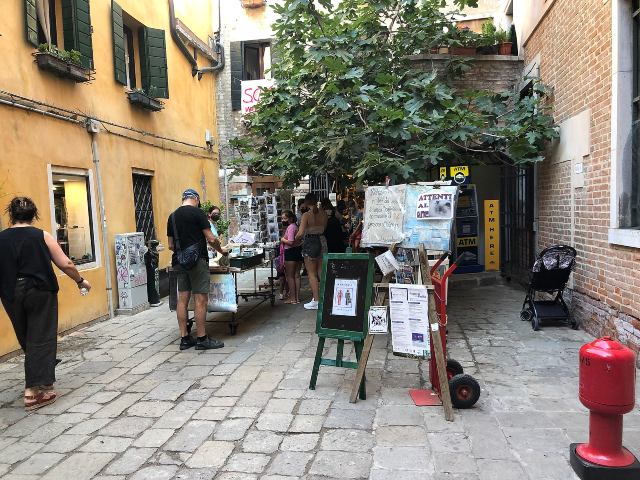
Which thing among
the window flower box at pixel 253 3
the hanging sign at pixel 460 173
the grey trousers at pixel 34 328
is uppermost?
the window flower box at pixel 253 3

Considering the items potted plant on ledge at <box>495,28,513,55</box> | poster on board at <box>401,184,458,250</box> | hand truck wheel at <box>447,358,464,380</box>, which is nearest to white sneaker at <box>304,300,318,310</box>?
poster on board at <box>401,184,458,250</box>

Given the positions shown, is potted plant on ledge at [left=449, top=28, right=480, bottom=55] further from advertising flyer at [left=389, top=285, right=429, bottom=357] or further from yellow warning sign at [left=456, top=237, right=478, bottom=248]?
advertising flyer at [left=389, top=285, right=429, bottom=357]

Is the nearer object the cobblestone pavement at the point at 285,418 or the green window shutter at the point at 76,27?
the cobblestone pavement at the point at 285,418

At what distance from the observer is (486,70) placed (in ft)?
27.9

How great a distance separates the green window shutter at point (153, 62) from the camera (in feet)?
31.1

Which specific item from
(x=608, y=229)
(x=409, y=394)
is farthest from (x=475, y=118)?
(x=409, y=394)

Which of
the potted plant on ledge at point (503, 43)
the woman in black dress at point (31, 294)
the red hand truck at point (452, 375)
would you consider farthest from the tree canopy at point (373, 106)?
the woman in black dress at point (31, 294)

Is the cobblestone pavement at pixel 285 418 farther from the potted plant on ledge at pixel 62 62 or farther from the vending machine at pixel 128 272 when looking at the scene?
the potted plant on ledge at pixel 62 62

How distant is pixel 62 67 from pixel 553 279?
6922 millimetres

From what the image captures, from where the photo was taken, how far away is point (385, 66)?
7488 millimetres

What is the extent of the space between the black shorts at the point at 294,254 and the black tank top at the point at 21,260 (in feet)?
13.9

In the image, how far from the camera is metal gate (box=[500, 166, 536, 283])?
333 inches

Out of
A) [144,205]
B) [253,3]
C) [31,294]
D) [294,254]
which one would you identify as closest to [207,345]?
[31,294]

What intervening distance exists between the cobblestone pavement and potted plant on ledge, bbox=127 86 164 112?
4.70 metres
